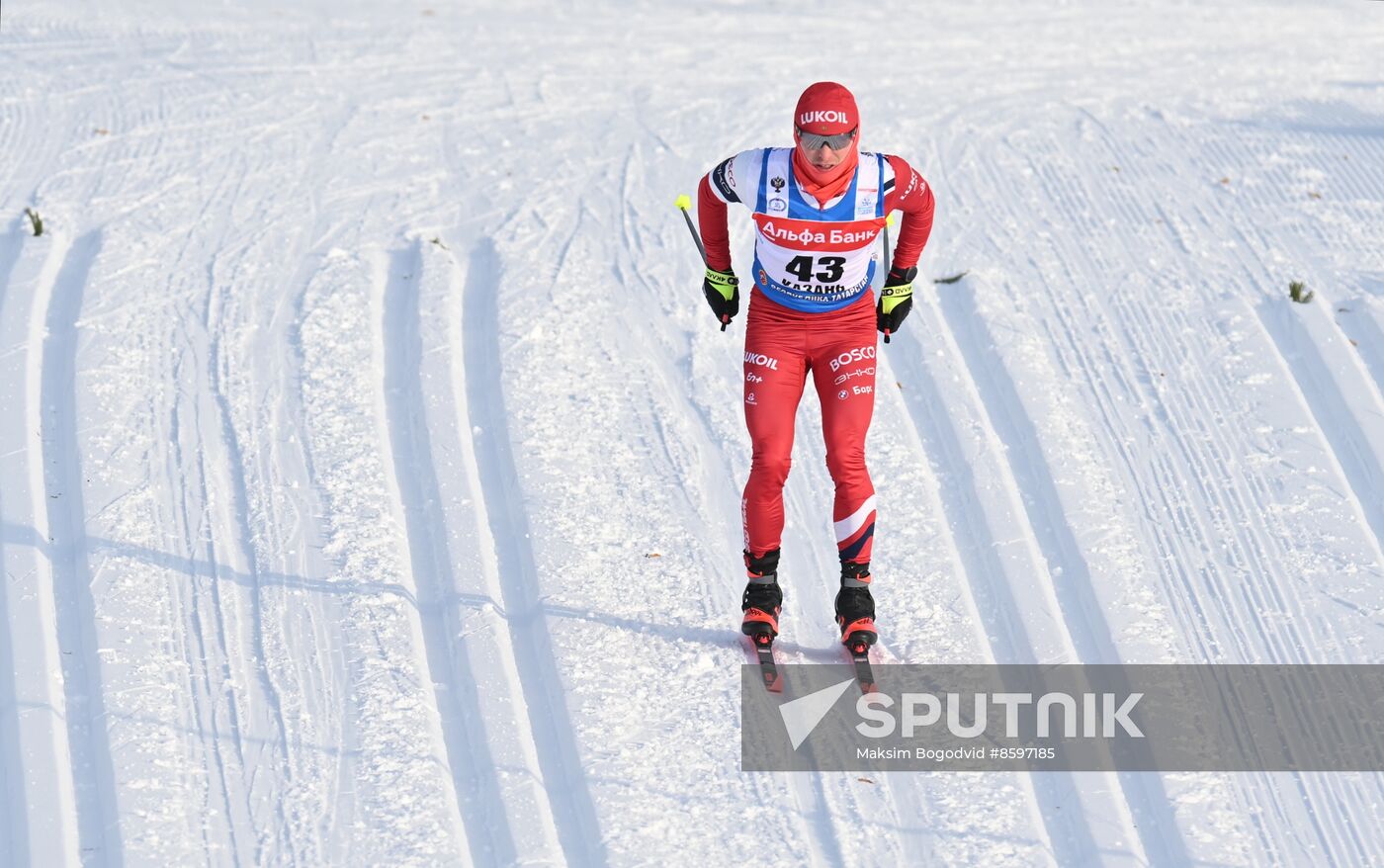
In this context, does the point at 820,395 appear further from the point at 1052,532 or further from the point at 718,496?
the point at 1052,532

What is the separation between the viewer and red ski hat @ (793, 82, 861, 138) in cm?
523

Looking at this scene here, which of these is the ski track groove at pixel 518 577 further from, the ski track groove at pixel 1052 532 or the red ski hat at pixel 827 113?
the red ski hat at pixel 827 113

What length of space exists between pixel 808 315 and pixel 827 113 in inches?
31.1

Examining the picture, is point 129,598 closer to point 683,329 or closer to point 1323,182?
point 683,329

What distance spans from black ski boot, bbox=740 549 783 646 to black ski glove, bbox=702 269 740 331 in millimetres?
907

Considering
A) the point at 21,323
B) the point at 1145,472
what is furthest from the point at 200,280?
the point at 1145,472

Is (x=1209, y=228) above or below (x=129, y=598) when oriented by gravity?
above

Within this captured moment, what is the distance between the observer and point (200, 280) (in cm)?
821

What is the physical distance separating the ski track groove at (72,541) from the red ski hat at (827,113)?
3221mm

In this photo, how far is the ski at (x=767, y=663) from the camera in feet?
18.9

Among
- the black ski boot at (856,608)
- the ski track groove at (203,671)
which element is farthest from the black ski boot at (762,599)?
the ski track groove at (203,671)

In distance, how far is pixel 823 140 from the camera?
17.3 ft

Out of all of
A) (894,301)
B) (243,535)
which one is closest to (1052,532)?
(894,301)

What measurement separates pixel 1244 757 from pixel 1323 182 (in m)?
5.09
